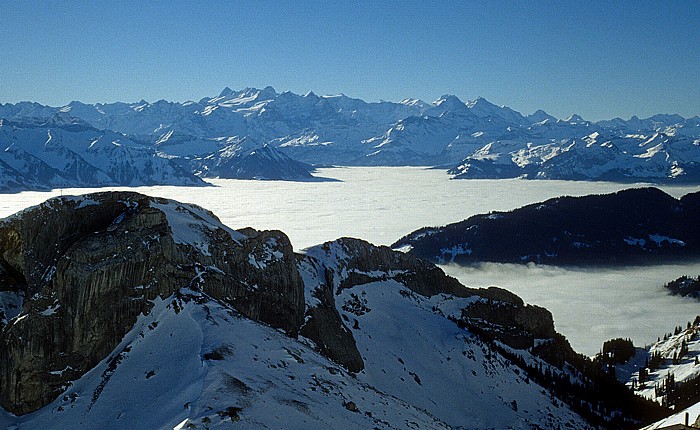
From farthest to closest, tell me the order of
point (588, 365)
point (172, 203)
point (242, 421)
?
point (588, 365)
point (172, 203)
point (242, 421)

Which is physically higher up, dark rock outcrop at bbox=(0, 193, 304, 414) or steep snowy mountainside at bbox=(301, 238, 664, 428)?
dark rock outcrop at bbox=(0, 193, 304, 414)

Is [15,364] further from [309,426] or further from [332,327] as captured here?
[332,327]

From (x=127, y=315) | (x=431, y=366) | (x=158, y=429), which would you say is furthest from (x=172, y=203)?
(x=431, y=366)

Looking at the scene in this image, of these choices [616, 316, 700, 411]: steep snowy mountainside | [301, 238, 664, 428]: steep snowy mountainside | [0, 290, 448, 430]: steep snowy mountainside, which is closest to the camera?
[0, 290, 448, 430]: steep snowy mountainside

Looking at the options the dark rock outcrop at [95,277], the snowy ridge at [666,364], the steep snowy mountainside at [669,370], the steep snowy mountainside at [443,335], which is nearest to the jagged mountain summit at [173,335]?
the dark rock outcrop at [95,277]

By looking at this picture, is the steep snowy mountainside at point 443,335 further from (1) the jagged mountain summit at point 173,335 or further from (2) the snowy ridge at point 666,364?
(2) the snowy ridge at point 666,364

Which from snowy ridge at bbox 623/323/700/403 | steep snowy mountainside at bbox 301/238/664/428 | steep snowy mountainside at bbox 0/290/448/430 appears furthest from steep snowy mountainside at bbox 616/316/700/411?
steep snowy mountainside at bbox 0/290/448/430

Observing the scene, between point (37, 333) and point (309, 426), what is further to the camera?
point (37, 333)

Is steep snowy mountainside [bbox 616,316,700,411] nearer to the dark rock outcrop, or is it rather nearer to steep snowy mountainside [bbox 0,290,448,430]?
steep snowy mountainside [bbox 0,290,448,430]

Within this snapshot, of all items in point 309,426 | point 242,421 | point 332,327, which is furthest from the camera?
point 332,327
